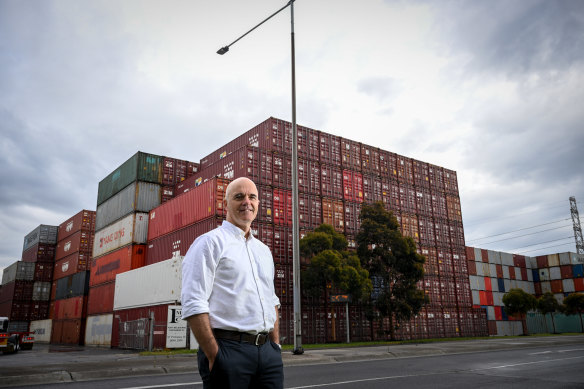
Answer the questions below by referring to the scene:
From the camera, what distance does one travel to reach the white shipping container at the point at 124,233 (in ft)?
105

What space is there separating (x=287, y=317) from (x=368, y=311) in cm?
636

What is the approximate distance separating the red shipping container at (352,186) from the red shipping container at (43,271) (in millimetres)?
43951

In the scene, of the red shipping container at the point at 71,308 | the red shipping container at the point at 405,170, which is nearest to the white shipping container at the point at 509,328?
the red shipping container at the point at 405,170

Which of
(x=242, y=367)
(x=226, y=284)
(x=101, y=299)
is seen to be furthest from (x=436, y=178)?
(x=242, y=367)

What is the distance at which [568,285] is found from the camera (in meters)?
58.0

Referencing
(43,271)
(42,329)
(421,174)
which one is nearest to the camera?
(421,174)

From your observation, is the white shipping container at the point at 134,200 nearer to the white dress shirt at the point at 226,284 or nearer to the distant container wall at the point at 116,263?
the distant container wall at the point at 116,263

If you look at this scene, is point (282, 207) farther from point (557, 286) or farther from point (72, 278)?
point (557, 286)

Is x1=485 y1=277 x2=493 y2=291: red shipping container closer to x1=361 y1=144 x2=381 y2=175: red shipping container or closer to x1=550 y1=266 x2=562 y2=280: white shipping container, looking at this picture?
x1=550 y1=266 x2=562 y2=280: white shipping container

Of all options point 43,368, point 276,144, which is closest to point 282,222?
point 276,144

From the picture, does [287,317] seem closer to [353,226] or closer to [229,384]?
[353,226]

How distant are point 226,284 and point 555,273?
229ft

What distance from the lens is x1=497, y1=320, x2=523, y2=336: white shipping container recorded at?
163 ft

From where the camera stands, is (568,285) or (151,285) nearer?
(151,285)
